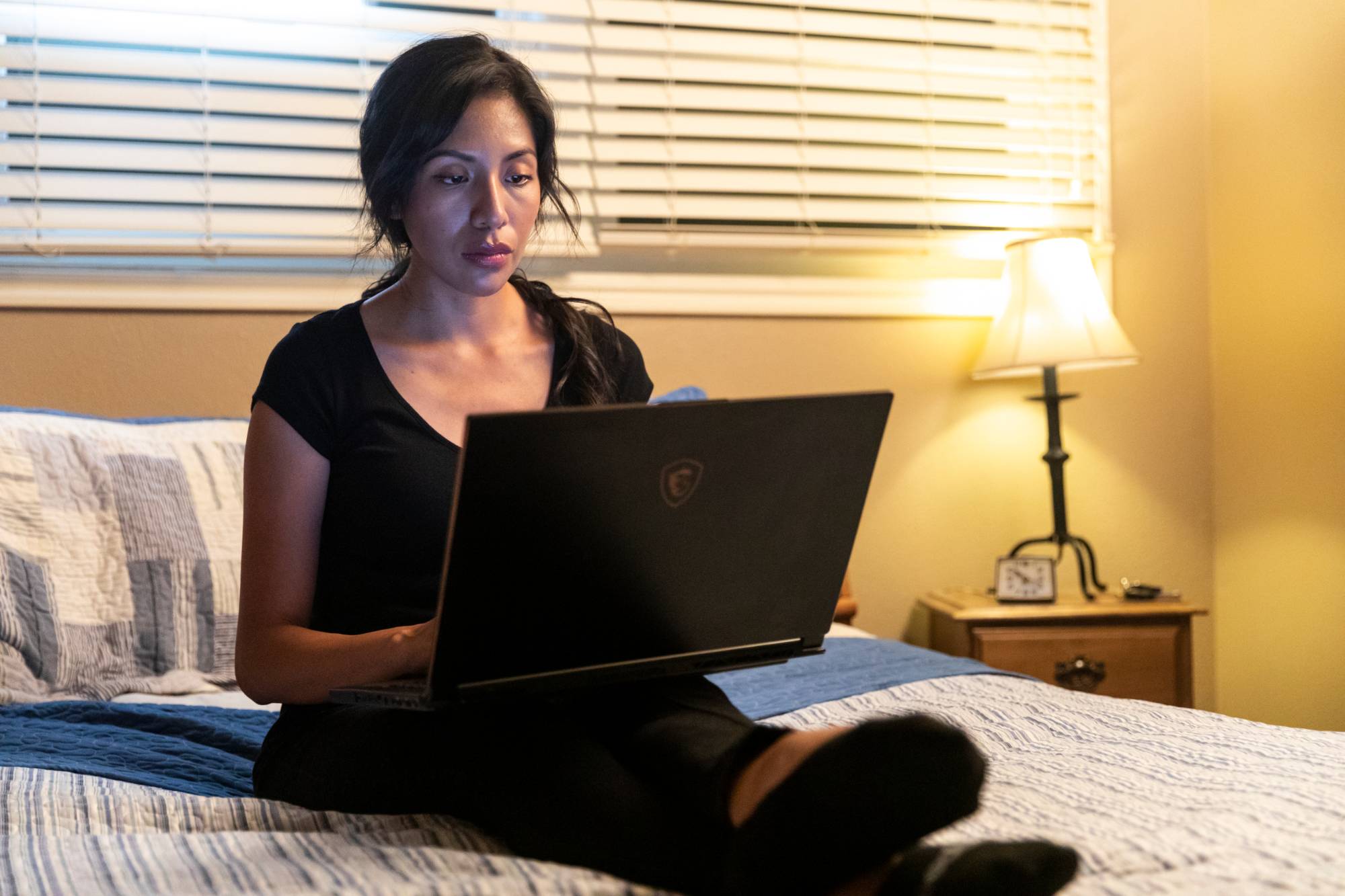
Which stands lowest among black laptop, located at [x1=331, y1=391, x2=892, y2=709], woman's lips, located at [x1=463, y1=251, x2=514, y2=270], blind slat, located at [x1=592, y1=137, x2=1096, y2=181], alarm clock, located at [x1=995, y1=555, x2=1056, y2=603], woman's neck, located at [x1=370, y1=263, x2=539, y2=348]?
alarm clock, located at [x1=995, y1=555, x2=1056, y2=603]

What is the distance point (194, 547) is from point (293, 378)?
66 centimetres

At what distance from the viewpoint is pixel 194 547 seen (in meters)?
1.69

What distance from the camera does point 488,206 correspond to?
1230mm

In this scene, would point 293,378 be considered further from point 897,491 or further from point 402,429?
point 897,491

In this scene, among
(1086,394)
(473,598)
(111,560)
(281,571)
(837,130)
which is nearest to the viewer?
(473,598)

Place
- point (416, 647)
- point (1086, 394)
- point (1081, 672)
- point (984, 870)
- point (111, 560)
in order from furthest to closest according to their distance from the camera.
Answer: point (1086, 394)
point (1081, 672)
point (111, 560)
point (416, 647)
point (984, 870)

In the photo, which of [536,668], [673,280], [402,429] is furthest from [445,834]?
[673,280]

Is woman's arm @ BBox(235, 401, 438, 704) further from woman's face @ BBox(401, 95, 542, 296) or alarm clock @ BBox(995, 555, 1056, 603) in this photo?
alarm clock @ BBox(995, 555, 1056, 603)

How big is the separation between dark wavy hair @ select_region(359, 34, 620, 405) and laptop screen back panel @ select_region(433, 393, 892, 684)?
0.42 metres

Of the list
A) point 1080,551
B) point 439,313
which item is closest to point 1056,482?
point 1080,551

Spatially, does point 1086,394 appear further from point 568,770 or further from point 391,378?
point 568,770

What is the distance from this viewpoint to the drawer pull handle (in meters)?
2.24

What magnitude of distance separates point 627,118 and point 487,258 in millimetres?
1274

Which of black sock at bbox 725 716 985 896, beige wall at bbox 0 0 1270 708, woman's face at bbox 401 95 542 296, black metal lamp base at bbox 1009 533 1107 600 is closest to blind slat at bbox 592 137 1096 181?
beige wall at bbox 0 0 1270 708
